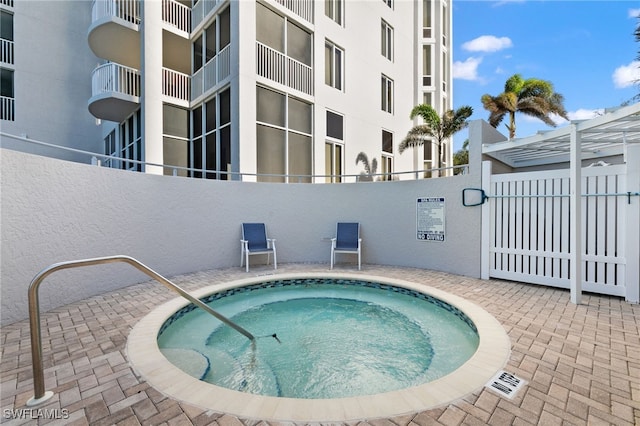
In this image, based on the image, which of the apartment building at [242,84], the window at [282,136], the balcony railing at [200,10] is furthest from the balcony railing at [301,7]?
the window at [282,136]

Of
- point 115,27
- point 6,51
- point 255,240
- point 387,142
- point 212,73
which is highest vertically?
point 6,51

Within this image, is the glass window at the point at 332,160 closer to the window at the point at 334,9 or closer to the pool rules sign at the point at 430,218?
the pool rules sign at the point at 430,218

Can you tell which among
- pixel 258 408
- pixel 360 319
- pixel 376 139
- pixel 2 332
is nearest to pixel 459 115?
pixel 376 139

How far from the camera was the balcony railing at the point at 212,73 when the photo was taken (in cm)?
780

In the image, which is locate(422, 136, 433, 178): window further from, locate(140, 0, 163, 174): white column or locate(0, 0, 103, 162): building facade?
locate(0, 0, 103, 162): building facade

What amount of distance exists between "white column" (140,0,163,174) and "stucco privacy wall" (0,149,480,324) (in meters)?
3.44

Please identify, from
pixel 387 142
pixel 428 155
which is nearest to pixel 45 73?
pixel 387 142

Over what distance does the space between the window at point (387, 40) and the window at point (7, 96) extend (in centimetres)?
1410

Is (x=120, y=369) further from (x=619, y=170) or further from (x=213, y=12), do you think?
(x=213, y=12)

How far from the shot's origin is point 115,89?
29.0 feet

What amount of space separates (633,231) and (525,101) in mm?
11600

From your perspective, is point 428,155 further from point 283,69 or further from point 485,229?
point 485,229

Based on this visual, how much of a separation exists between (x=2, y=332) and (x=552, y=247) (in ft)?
25.0

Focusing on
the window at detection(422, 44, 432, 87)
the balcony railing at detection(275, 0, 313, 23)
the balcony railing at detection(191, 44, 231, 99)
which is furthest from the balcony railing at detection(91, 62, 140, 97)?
the window at detection(422, 44, 432, 87)
